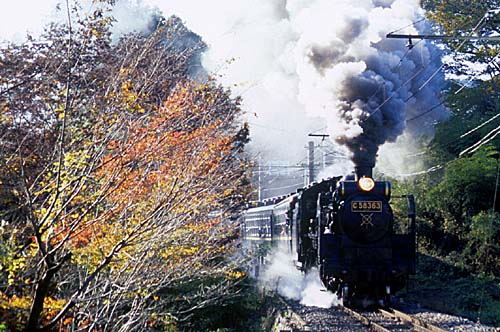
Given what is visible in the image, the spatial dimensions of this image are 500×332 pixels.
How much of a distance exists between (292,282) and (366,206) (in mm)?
6851

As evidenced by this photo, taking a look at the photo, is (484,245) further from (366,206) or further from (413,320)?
(413,320)

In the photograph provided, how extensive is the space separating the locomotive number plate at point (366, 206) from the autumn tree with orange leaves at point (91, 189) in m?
3.29

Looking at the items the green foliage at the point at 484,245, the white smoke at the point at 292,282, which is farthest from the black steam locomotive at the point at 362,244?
the green foliage at the point at 484,245

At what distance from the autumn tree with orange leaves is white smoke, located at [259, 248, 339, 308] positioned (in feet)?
11.6

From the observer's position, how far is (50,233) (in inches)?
278

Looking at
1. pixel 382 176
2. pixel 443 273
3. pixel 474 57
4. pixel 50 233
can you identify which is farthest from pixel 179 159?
pixel 474 57

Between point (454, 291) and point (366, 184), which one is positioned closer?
point (366, 184)

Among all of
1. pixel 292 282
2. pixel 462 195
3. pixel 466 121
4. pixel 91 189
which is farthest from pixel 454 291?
pixel 91 189

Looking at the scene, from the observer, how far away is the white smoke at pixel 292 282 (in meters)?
19.4

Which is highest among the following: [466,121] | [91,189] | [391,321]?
[466,121]

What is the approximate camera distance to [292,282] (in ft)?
73.9

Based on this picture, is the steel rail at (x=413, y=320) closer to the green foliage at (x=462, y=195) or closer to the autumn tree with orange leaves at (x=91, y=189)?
the autumn tree with orange leaves at (x=91, y=189)

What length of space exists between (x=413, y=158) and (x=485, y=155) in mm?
5299

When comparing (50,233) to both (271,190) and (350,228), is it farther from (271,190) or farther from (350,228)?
(271,190)
